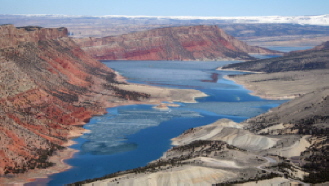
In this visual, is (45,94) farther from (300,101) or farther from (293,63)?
(293,63)

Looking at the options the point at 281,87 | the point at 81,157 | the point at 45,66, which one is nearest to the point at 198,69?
the point at 281,87

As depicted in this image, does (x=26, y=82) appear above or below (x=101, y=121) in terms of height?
above

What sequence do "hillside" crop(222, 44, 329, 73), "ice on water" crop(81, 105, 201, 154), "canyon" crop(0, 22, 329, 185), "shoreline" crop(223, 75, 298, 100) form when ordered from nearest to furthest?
"canyon" crop(0, 22, 329, 185) → "ice on water" crop(81, 105, 201, 154) → "shoreline" crop(223, 75, 298, 100) → "hillside" crop(222, 44, 329, 73)

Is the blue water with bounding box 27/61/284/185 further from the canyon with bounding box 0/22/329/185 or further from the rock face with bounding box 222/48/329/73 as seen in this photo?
the rock face with bounding box 222/48/329/73

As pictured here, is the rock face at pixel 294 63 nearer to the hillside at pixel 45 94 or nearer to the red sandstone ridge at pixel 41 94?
the hillside at pixel 45 94

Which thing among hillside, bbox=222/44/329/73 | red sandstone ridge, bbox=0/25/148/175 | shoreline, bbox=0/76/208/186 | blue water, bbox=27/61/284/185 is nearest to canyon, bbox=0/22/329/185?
red sandstone ridge, bbox=0/25/148/175

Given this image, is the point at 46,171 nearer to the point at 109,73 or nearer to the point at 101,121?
the point at 101,121

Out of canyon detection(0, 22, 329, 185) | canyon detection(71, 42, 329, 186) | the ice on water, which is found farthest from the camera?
the ice on water

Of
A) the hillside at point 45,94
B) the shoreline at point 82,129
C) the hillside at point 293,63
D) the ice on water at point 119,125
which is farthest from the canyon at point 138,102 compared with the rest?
the hillside at point 293,63
